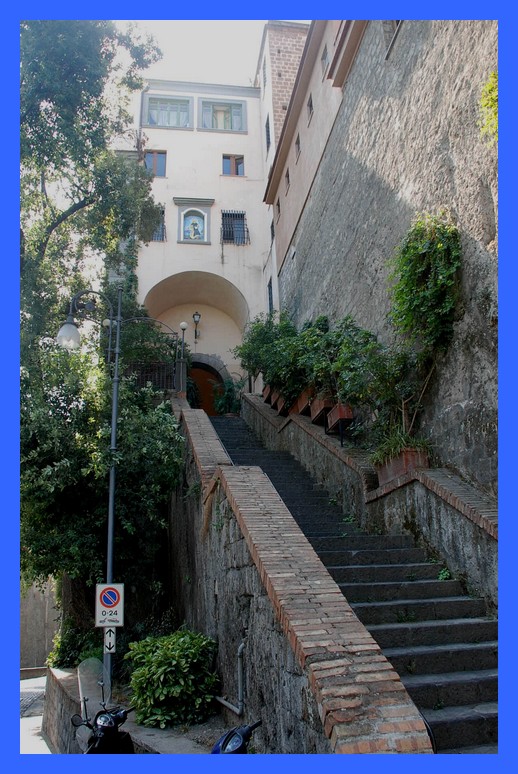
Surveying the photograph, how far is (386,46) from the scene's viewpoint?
9.01m

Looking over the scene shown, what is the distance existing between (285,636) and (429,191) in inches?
214

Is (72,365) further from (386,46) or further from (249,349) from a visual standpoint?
(386,46)

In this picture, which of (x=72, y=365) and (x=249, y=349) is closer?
(x=72, y=365)

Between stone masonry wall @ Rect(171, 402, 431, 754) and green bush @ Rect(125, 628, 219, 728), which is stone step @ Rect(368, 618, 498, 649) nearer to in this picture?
stone masonry wall @ Rect(171, 402, 431, 754)

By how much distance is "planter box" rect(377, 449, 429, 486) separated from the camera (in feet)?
22.1

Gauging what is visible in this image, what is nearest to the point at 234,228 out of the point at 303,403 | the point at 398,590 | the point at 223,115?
the point at 223,115

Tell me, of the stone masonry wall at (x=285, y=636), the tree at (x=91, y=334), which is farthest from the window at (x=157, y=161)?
the stone masonry wall at (x=285, y=636)

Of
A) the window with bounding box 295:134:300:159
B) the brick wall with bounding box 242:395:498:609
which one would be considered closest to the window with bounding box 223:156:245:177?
the window with bounding box 295:134:300:159

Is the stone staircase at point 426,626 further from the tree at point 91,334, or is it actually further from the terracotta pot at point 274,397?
the terracotta pot at point 274,397

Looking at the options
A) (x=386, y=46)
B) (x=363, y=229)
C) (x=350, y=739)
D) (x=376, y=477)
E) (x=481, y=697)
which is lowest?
(x=481, y=697)

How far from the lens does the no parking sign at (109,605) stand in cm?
635

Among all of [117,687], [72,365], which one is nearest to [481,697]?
[117,687]

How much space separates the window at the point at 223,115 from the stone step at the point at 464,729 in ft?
68.7

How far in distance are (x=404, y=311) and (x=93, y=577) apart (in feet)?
19.5
